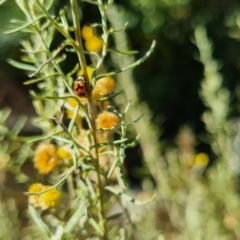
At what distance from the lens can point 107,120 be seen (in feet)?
1.42

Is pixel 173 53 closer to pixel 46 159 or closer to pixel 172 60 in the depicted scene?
pixel 172 60

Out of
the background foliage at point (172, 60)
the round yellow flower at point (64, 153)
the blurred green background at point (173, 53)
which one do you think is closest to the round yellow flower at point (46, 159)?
the round yellow flower at point (64, 153)

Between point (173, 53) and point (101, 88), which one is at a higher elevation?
point (101, 88)

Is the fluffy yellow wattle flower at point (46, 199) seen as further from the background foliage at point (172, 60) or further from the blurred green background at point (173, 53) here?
the blurred green background at point (173, 53)

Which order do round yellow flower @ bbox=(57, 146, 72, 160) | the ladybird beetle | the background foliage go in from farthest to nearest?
the background foliage < round yellow flower @ bbox=(57, 146, 72, 160) < the ladybird beetle

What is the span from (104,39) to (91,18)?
3.49 feet

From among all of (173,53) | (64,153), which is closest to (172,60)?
(173,53)

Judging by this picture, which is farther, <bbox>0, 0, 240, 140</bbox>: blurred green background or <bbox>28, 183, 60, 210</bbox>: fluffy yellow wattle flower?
<bbox>0, 0, 240, 140</bbox>: blurred green background

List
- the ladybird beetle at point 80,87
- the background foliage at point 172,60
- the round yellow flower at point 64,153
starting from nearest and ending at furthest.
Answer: the ladybird beetle at point 80,87, the round yellow flower at point 64,153, the background foliage at point 172,60

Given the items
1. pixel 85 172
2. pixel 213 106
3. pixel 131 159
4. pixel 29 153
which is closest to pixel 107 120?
pixel 85 172

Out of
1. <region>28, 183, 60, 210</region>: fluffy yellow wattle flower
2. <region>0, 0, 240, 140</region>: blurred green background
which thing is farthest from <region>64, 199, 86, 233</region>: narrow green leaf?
<region>0, 0, 240, 140</region>: blurred green background

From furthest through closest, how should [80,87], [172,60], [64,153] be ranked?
[172,60] < [64,153] < [80,87]

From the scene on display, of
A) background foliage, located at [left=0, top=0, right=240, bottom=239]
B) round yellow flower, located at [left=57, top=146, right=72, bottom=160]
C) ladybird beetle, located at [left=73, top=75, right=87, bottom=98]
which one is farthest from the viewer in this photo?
background foliage, located at [left=0, top=0, right=240, bottom=239]

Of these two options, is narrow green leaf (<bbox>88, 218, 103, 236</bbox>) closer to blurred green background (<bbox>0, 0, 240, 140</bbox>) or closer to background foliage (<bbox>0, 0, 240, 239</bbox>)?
background foliage (<bbox>0, 0, 240, 239</bbox>)
